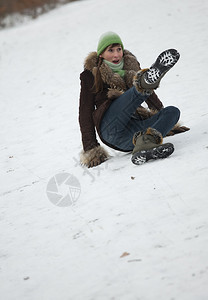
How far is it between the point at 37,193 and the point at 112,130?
809 mm

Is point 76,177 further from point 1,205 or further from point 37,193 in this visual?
point 1,205

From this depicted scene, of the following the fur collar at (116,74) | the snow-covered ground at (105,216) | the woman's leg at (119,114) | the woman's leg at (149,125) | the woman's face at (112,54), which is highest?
the woman's face at (112,54)

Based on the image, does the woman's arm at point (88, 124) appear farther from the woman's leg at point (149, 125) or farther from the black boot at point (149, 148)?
the black boot at point (149, 148)

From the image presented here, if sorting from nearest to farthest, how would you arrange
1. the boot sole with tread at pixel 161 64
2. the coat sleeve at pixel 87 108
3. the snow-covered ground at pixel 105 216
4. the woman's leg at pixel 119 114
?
the snow-covered ground at pixel 105 216, the boot sole with tread at pixel 161 64, the woman's leg at pixel 119 114, the coat sleeve at pixel 87 108

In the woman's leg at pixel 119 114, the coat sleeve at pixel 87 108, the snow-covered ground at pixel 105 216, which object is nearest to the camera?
the snow-covered ground at pixel 105 216

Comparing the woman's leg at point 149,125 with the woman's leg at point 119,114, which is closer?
the woman's leg at point 119,114

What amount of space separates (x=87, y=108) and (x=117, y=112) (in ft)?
1.10

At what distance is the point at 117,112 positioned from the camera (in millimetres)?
2492

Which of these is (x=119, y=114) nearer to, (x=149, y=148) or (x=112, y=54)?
(x=149, y=148)

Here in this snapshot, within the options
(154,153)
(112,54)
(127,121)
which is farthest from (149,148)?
(112,54)

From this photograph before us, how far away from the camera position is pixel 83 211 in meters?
2.19

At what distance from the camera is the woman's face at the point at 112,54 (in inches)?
103

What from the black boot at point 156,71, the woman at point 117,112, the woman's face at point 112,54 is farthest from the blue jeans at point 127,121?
the woman's face at point 112,54

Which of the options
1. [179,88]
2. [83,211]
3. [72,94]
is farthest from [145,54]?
[83,211]
